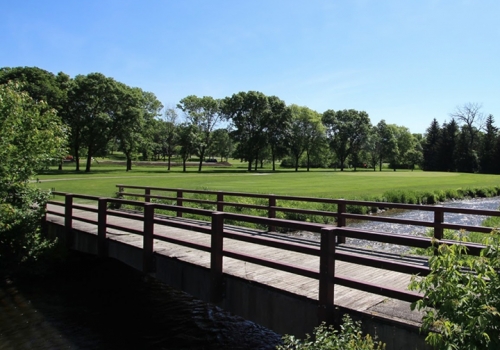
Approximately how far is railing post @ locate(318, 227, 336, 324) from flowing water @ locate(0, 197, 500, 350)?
3.28m

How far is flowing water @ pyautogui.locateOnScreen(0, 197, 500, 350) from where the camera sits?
315 inches

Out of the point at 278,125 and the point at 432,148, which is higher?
the point at 278,125

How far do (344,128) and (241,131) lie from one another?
30.8 metres

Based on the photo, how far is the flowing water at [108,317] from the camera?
26.2 feet

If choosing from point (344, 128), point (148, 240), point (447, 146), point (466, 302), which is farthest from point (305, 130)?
point (466, 302)

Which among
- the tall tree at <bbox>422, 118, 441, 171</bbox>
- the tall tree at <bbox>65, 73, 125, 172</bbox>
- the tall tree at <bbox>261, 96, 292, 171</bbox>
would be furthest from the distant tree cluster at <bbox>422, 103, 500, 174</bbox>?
the tall tree at <bbox>65, 73, 125, 172</bbox>

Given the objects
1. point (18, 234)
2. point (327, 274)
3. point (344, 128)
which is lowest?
point (18, 234)

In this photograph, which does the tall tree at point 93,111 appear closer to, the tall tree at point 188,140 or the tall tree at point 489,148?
the tall tree at point 188,140

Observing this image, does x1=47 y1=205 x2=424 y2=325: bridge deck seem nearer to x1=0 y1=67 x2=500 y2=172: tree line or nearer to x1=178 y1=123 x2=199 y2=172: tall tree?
x1=0 y1=67 x2=500 y2=172: tree line

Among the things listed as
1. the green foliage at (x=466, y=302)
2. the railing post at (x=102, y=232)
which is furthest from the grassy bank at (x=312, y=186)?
the green foliage at (x=466, y=302)

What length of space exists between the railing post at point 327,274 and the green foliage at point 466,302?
1.62 m

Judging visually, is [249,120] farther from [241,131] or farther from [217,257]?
[217,257]

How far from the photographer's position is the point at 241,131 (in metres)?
82.2

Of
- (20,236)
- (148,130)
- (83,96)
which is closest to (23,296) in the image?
(20,236)
